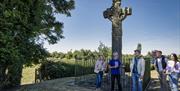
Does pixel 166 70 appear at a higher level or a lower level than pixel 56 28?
lower

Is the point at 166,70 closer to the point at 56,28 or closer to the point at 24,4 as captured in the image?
the point at 24,4

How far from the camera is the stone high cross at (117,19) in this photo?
1625cm

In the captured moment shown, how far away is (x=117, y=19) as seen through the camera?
16.5m

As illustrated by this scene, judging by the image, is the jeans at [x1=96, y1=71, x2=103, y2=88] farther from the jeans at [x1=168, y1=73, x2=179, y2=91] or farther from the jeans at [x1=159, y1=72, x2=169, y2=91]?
the jeans at [x1=168, y1=73, x2=179, y2=91]

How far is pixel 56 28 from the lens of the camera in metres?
21.2

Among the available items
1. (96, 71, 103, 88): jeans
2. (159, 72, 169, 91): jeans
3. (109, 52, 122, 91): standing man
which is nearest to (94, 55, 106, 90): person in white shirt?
(96, 71, 103, 88): jeans

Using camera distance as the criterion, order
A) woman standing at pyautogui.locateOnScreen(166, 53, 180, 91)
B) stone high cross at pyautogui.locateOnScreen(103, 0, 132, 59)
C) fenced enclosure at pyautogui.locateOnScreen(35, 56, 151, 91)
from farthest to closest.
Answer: fenced enclosure at pyautogui.locateOnScreen(35, 56, 151, 91)
stone high cross at pyautogui.locateOnScreen(103, 0, 132, 59)
woman standing at pyautogui.locateOnScreen(166, 53, 180, 91)

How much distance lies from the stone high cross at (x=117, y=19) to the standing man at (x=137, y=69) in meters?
2.13

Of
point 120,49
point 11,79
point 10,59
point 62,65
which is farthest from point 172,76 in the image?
point 62,65

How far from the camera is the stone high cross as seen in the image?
1625 cm

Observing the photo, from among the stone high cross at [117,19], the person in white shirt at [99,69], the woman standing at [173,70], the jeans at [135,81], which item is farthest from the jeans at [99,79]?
the woman standing at [173,70]

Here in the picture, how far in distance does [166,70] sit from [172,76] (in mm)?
322

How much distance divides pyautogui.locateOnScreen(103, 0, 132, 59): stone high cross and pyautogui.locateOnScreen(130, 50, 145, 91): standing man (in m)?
2.13

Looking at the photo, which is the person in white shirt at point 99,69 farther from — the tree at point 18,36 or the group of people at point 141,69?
the tree at point 18,36
